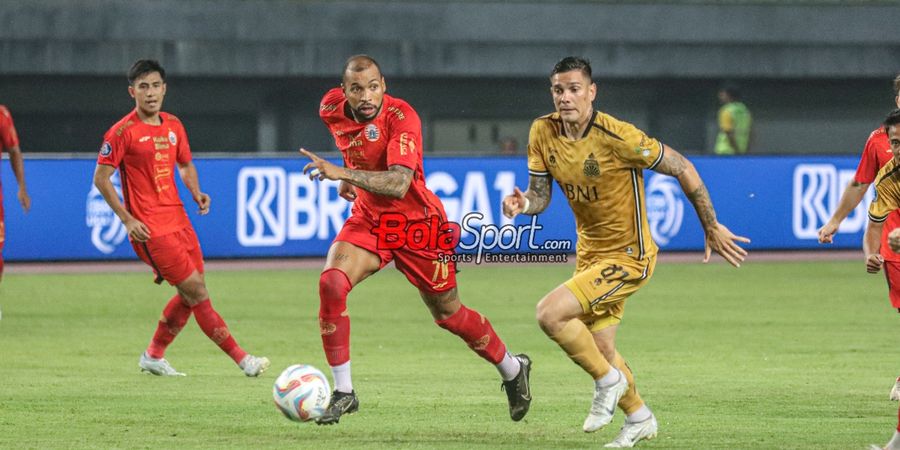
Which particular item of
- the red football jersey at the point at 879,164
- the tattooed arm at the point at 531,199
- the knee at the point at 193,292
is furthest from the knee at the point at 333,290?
the red football jersey at the point at 879,164

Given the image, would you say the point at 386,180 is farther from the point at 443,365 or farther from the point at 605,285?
the point at 443,365

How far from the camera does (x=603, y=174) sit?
8.01 m

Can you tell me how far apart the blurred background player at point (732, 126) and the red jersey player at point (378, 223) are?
14069 millimetres

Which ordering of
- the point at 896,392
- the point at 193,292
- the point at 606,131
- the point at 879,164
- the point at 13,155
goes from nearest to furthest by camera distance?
the point at 606,131 → the point at 896,392 → the point at 879,164 → the point at 193,292 → the point at 13,155

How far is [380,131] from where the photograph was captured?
853 centimetres

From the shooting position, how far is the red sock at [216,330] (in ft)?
33.9

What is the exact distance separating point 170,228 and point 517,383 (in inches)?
122

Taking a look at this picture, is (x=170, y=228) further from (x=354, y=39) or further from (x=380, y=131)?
(x=354, y=39)

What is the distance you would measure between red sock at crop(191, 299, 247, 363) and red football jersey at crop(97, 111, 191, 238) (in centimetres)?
60

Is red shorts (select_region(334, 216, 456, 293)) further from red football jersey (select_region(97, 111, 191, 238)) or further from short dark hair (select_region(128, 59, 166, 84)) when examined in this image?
short dark hair (select_region(128, 59, 166, 84))

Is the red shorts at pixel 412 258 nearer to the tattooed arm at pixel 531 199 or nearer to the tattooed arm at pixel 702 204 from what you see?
the tattooed arm at pixel 531 199

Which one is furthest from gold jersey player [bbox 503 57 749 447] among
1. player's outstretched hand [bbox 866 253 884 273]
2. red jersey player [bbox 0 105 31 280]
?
red jersey player [bbox 0 105 31 280]

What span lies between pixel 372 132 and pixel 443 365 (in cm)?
299

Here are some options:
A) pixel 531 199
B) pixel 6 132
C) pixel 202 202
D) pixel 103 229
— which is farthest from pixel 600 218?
pixel 103 229
